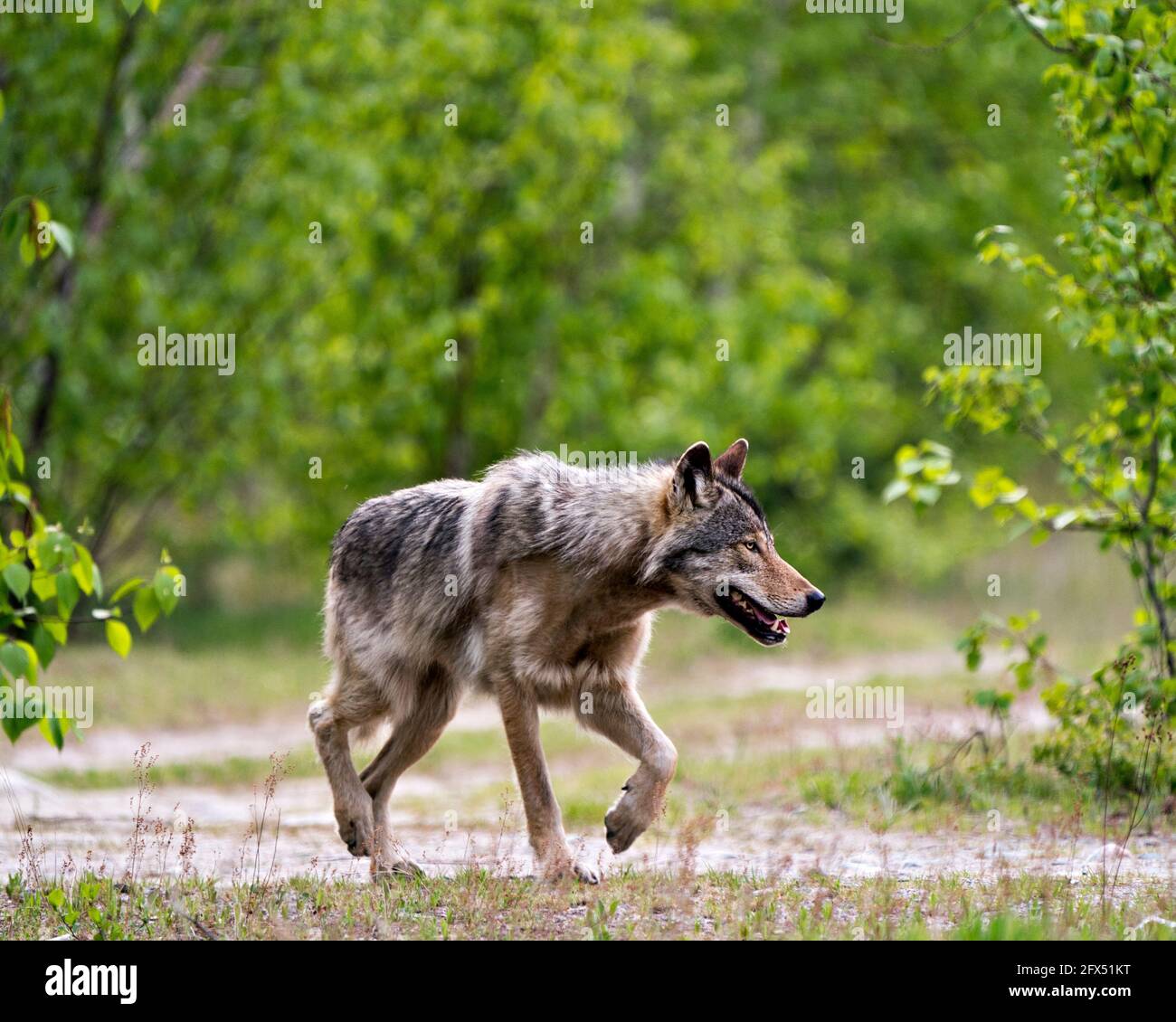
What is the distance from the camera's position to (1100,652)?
59.5ft

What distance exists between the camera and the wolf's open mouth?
7.44m

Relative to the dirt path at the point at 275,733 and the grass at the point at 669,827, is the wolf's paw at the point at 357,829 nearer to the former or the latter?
the grass at the point at 669,827

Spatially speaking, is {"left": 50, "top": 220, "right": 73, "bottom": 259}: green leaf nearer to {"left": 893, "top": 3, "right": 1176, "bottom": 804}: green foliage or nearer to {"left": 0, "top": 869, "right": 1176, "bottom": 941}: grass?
{"left": 0, "top": 869, "right": 1176, "bottom": 941}: grass

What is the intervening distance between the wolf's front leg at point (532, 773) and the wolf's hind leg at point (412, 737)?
71 cm

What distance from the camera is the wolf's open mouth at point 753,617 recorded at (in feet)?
24.4

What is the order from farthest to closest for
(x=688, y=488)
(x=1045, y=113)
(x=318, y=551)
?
1. (x=1045, y=113)
2. (x=318, y=551)
3. (x=688, y=488)

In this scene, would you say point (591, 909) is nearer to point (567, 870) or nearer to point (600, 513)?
point (567, 870)

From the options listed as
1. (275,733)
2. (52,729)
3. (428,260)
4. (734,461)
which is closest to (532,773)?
(734,461)

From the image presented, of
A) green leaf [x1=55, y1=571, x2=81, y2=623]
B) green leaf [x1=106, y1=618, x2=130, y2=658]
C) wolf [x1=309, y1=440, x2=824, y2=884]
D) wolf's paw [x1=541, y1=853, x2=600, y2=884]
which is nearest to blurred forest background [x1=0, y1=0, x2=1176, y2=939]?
green leaf [x1=55, y1=571, x2=81, y2=623]

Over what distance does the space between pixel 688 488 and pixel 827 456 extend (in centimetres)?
1737

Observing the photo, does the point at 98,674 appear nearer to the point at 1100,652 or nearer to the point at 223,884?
the point at 223,884

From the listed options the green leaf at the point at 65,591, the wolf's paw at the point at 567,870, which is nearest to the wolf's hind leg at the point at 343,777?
the wolf's paw at the point at 567,870

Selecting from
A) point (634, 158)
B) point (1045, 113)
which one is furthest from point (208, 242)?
point (1045, 113)

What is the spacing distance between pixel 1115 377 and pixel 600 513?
4636 mm
